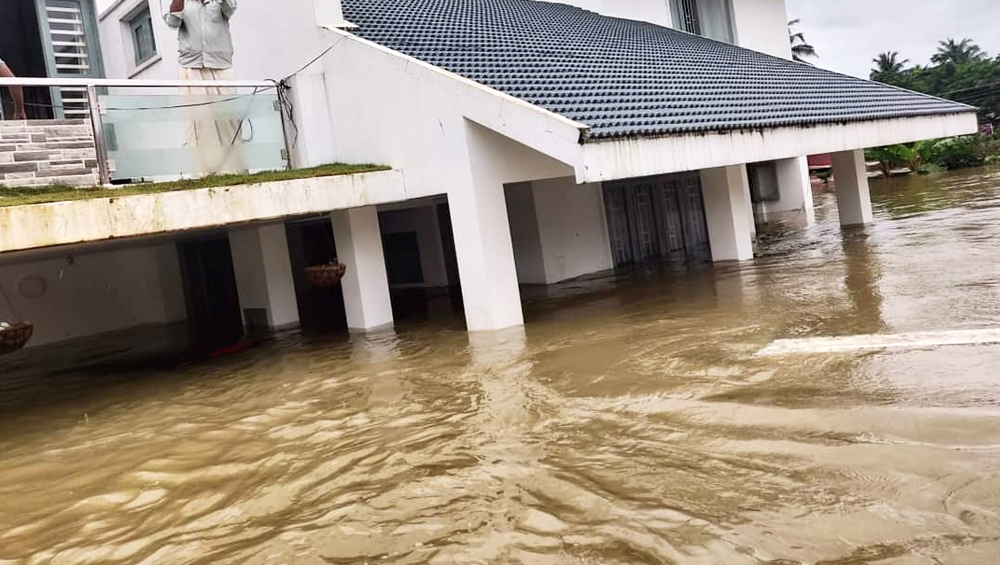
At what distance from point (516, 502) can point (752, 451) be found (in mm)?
1594

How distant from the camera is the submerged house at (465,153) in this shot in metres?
10.6

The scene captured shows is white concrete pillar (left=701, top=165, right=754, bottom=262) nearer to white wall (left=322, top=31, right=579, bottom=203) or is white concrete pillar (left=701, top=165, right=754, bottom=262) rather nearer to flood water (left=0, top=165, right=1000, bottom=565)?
flood water (left=0, top=165, right=1000, bottom=565)

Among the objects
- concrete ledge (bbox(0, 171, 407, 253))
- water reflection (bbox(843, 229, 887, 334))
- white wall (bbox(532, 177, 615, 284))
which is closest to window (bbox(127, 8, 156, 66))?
concrete ledge (bbox(0, 171, 407, 253))

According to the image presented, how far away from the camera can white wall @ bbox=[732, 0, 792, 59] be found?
23.1m

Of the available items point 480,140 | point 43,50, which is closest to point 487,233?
point 480,140

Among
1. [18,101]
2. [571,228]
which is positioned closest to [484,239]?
[18,101]

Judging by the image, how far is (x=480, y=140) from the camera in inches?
442

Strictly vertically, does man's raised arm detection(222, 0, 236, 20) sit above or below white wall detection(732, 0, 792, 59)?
below

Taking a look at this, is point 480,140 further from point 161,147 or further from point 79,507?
point 79,507

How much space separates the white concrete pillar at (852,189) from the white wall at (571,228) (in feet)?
19.3

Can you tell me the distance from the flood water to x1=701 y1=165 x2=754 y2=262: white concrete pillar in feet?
13.3

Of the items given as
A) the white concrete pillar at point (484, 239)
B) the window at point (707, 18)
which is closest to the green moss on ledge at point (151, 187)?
the white concrete pillar at point (484, 239)

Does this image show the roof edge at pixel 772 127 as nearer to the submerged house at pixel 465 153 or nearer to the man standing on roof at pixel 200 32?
the submerged house at pixel 465 153

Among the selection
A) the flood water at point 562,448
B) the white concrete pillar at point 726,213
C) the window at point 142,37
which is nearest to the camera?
the flood water at point 562,448
